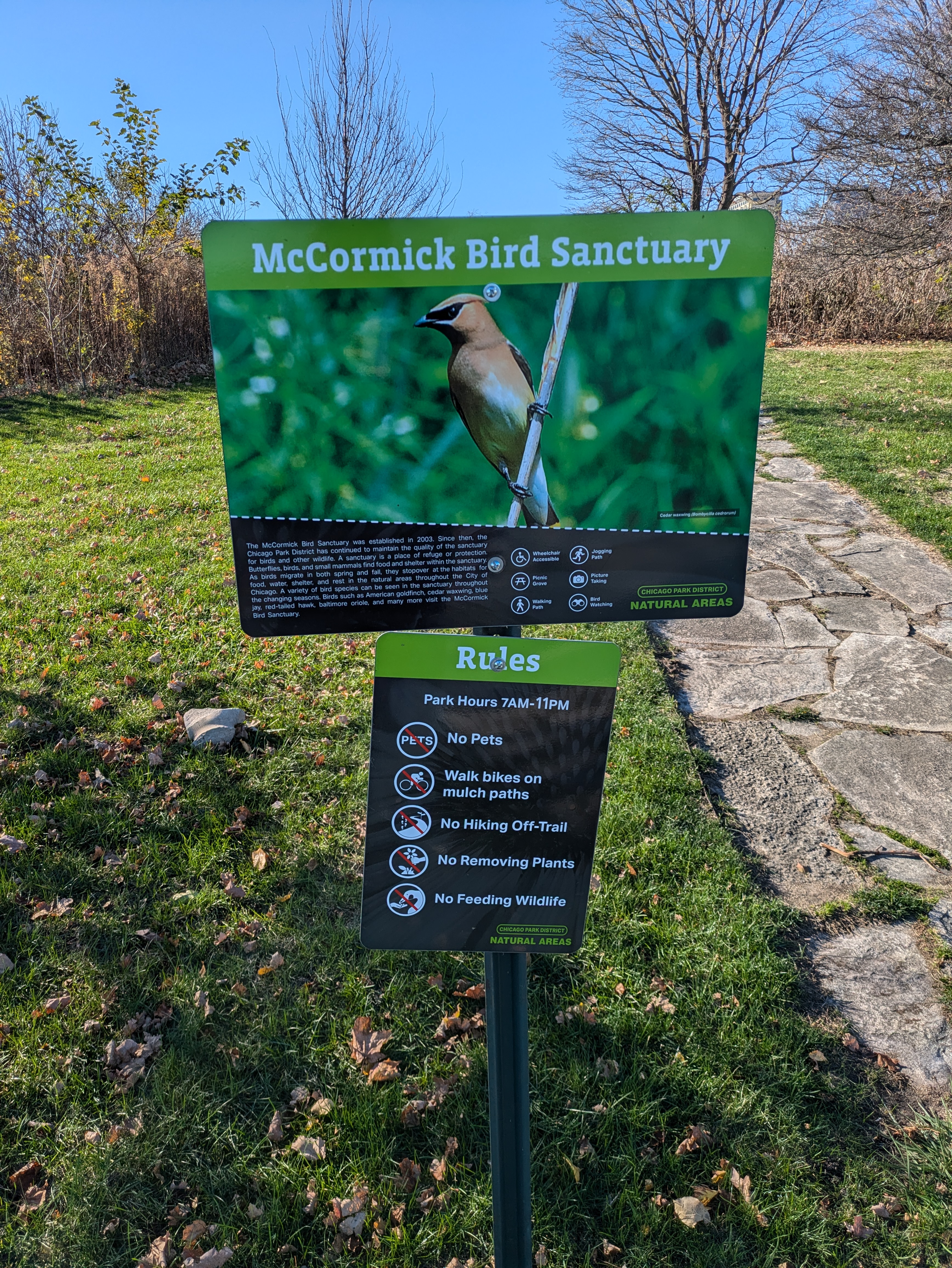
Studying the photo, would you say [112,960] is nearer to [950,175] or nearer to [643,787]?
[643,787]

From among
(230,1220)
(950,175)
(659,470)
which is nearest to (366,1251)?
(230,1220)

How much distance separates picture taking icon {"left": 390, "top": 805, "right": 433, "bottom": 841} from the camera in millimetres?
1509

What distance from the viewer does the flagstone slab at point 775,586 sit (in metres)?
5.63

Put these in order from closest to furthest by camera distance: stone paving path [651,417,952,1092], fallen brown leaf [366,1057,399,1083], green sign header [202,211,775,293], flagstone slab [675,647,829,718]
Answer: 1. green sign header [202,211,775,293]
2. fallen brown leaf [366,1057,399,1083]
3. stone paving path [651,417,952,1092]
4. flagstone slab [675,647,829,718]

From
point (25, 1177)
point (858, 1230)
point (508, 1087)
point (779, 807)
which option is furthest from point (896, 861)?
point (25, 1177)

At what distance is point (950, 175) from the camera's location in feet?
49.5

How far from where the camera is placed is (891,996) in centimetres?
254

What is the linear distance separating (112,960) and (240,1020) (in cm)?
52

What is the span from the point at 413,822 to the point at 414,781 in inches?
3.0

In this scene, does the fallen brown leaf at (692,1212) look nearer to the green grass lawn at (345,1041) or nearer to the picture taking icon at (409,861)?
the green grass lawn at (345,1041)

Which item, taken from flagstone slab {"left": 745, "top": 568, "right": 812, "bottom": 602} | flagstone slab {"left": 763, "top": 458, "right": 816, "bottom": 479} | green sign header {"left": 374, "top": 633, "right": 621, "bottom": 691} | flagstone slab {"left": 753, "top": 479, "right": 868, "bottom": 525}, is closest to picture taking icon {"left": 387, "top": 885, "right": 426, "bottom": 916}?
green sign header {"left": 374, "top": 633, "right": 621, "bottom": 691}

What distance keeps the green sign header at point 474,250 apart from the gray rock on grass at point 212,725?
111 inches

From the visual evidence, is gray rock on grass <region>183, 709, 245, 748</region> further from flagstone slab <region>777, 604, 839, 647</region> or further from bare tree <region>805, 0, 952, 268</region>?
bare tree <region>805, 0, 952, 268</region>

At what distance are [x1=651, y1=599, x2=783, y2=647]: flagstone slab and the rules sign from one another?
3.68 metres
